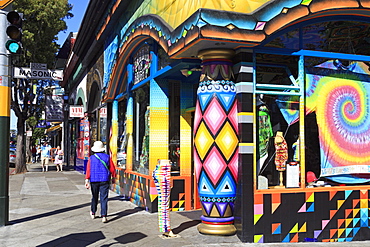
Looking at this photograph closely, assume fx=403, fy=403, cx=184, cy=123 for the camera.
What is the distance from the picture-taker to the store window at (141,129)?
10492mm

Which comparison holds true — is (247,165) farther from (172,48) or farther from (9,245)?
(9,245)

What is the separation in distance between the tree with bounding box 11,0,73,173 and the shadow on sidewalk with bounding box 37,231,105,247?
1733 cm

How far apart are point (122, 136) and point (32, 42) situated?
43.0ft

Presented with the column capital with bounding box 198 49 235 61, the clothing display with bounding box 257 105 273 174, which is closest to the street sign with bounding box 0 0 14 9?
the column capital with bounding box 198 49 235 61

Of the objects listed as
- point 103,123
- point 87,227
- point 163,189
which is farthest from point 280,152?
point 103,123

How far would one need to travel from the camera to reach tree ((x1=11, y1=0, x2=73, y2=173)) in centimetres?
2298

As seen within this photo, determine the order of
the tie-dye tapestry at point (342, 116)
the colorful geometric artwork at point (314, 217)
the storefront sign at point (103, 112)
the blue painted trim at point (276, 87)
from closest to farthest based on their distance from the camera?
the colorful geometric artwork at point (314, 217) < the blue painted trim at point (276, 87) < the tie-dye tapestry at point (342, 116) < the storefront sign at point (103, 112)

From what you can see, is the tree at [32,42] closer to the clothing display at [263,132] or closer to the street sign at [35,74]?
the street sign at [35,74]

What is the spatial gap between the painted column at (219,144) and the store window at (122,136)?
5.68 m

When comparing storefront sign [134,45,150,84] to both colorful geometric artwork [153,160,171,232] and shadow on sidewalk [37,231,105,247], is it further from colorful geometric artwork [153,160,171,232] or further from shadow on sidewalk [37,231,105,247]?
shadow on sidewalk [37,231,105,247]

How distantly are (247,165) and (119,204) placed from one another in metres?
5.26

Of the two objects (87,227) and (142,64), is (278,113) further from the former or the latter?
(142,64)

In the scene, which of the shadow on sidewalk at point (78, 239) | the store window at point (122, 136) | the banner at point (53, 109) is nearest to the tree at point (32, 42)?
the banner at point (53, 109)

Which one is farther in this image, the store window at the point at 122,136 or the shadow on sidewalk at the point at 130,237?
the store window at the point at 122,136
